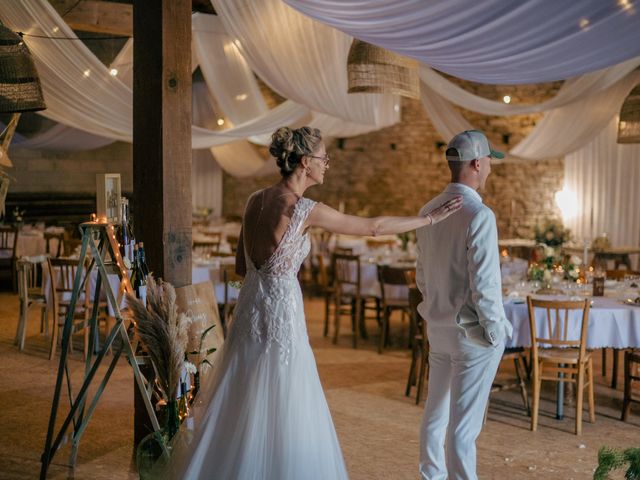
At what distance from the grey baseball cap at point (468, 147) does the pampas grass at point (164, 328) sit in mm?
1434

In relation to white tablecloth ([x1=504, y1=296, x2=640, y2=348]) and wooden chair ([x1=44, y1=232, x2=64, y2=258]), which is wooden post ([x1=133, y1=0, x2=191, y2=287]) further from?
wooden chair ([x1=44, y1=232, x2=64, y2=258])

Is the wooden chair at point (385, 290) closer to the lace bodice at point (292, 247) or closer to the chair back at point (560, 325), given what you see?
the chair back at point (560, 325)

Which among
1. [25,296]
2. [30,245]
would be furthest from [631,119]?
[30,245]

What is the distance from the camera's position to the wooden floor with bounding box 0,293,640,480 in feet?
15.5

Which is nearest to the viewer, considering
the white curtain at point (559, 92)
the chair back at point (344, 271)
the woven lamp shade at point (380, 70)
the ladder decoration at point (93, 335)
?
the ladder decoration at point (93, 335)

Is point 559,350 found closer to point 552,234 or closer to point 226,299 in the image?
point 226,299

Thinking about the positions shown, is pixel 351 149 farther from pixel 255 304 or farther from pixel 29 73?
pixel 255 304

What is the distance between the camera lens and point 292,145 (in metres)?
3.50

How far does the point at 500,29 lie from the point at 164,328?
2.25 metres

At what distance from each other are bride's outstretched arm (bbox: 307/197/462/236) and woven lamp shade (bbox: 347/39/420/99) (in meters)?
2.12

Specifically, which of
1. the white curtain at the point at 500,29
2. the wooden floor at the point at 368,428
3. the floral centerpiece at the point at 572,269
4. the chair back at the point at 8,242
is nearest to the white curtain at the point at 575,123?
the floral centerpiece at the point at 572,269

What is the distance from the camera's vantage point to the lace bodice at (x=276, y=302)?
3.57 m

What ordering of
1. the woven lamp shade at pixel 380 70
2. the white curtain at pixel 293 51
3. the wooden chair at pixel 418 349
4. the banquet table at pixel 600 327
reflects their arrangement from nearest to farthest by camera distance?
the woven lamp shade at pixel 380 70, the banquet table at pixel 600 327, the white curtain at pixel 293 51, the wooden chair at pixel 418 349

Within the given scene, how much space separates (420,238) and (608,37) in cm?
147
